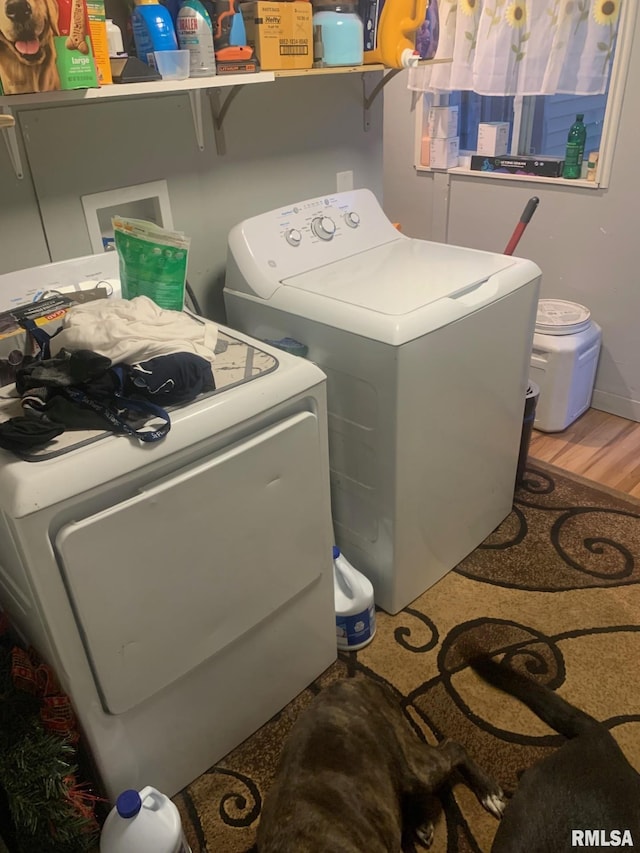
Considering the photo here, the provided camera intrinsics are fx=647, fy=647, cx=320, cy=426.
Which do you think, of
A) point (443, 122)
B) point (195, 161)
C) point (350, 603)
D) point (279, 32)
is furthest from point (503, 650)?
point (443, 122)

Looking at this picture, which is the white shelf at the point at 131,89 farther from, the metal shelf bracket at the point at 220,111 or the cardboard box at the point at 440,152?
the cardboard box at the point at 440,152

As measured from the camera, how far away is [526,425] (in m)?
2.14

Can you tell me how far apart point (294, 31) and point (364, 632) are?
1.53 m

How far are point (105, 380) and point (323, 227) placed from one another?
956mm

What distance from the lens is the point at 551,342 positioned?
7.89 ft

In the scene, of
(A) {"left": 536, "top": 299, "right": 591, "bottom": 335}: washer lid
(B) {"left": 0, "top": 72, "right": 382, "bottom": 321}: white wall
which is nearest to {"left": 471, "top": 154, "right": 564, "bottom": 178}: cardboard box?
(A) {"left": 536, "top": 299, "right": 591, "bottom": 335}: washer lid

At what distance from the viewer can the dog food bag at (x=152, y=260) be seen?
1.36 meters

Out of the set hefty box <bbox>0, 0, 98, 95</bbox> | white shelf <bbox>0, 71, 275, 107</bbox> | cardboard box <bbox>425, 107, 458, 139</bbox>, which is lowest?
cardboard box <bbox>425, 107, 458, 139</bbox>

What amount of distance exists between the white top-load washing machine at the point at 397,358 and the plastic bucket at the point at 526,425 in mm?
196

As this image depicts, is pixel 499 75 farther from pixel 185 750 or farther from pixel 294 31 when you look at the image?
pixel 185 750

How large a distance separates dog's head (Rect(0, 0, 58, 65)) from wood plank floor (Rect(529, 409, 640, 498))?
6.55 ft

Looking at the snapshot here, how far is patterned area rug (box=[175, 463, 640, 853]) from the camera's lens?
1.37m

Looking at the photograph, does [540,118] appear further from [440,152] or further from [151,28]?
[151,28]

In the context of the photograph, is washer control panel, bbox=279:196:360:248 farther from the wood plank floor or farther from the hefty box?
the wood plank floor
